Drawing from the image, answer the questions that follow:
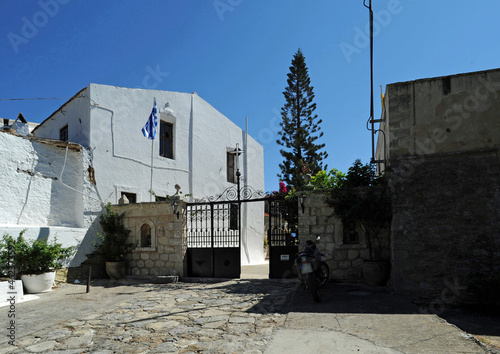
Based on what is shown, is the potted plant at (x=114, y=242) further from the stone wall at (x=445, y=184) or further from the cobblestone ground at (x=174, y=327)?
the stone wall at (x=445, y=184)

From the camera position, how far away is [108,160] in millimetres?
11883

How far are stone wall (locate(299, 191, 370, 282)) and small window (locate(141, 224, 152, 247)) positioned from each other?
501 cm

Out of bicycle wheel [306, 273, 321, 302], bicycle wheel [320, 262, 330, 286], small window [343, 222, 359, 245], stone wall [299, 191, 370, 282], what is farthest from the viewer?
small window [343, 222, 359, 245]

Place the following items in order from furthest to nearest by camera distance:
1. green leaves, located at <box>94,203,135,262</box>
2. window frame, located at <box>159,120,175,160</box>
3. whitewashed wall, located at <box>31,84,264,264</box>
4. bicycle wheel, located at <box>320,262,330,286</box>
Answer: window frame, located at <box>159,120,175,160</box>
whitewashed wall, located at <box>31,84,264,264</box>
green leaves, located at <box>94,203,135,262</box>
bicycle wheel, located at <box>320,262,330,286</box>

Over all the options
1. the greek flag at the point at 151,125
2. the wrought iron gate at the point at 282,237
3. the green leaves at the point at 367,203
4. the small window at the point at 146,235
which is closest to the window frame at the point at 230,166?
the greek flag at the point at 151,125

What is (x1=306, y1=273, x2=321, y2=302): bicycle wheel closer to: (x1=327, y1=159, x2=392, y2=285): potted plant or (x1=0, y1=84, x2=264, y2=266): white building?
(x1=327, y1=159, x2=392, y2=285): potted plant

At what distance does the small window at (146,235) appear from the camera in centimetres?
1119

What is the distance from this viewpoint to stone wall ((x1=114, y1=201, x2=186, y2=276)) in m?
10.4

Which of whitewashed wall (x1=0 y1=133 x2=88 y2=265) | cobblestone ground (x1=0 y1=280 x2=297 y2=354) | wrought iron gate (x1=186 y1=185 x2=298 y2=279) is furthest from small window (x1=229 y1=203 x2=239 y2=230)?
whitewashed wall (x1=0 y1=133 x2=88 y2=265)

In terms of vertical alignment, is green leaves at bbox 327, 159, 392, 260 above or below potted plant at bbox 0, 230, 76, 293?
above

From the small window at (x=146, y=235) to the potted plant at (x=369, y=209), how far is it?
5781mm

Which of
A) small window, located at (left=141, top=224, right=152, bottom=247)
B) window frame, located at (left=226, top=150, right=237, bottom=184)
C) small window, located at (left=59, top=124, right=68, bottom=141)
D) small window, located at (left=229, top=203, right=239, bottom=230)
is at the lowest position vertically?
small window, located at (left=141, top=224, right=152, bottom=247)

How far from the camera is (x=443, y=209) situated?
23.6 feet

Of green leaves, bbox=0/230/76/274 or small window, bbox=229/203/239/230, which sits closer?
green leaves, bbox=0/230/76/274
